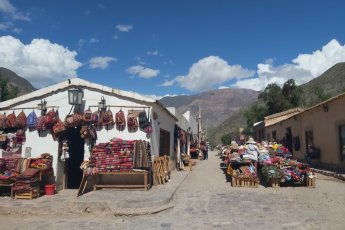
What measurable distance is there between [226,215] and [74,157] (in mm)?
7892

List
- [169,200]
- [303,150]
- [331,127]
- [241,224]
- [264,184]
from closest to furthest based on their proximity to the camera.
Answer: [241,224] → [169,200] → [264,184] → [331,127] → [303,150]

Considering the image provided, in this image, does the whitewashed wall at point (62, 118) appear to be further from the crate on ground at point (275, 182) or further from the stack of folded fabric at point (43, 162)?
the crate on ground at point (275, 182)

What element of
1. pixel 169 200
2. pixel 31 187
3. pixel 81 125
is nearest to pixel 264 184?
pixel 169 200

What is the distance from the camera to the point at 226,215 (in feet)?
28.2

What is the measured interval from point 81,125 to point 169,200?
4.46 meters

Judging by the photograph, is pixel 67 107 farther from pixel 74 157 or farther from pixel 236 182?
pixel 236 182

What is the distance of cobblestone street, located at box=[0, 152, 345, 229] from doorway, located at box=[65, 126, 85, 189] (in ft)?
10.8

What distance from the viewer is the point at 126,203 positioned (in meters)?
9.45

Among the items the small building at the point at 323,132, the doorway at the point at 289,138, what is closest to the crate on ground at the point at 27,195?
the small building at the point at 323,132

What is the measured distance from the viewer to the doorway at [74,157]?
45.2ft

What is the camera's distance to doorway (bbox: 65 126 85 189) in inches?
543

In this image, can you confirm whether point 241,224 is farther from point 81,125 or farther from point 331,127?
point 331,127

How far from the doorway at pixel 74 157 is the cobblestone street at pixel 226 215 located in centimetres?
331

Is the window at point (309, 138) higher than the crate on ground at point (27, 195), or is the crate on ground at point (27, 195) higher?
the window at point (309, 138)
